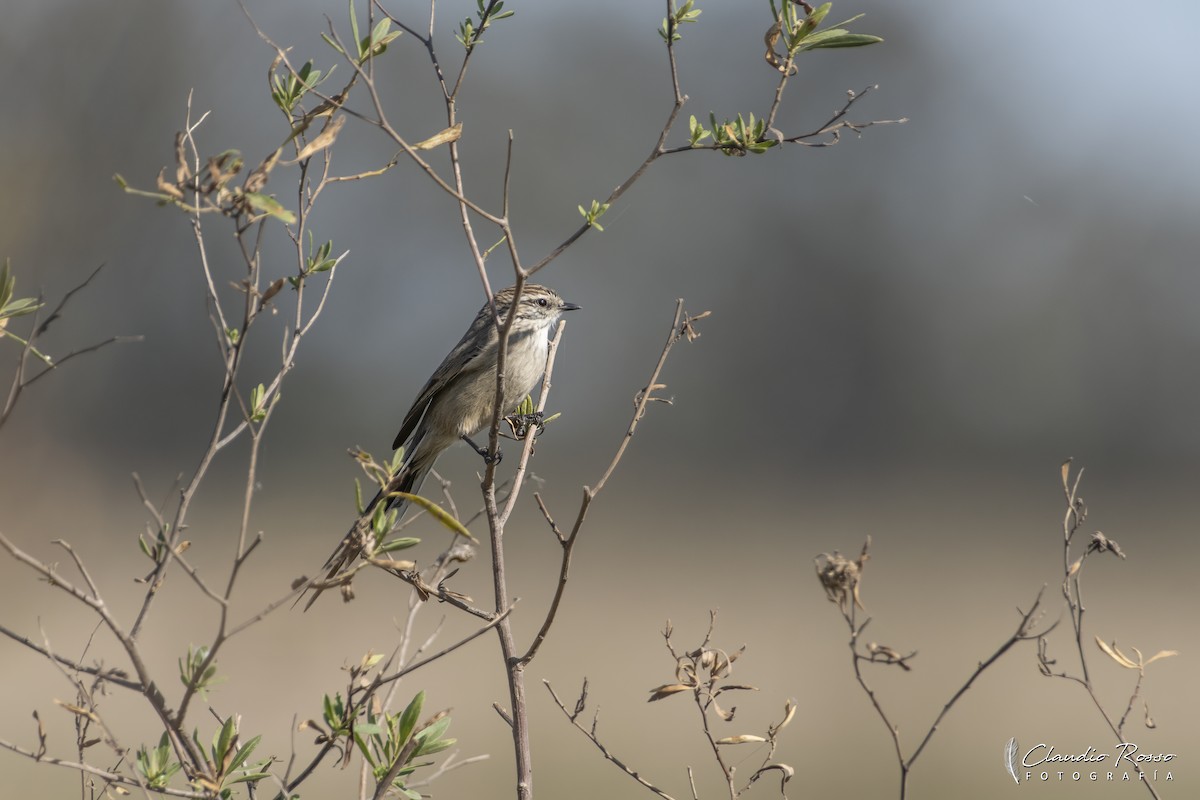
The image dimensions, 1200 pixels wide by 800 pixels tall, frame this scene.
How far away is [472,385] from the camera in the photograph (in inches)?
193

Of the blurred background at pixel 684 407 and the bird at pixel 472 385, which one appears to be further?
the blurred background at pixel 684 407

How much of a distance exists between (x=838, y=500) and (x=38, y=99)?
12068 millimetres

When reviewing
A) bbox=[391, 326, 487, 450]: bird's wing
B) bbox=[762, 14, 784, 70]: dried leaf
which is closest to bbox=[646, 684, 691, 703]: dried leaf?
bbox=[762, 14, 784, 70]: dried leaf

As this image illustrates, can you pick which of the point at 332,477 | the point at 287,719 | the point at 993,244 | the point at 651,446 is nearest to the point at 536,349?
the point at 287,719

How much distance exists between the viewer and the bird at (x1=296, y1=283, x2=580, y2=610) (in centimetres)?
471

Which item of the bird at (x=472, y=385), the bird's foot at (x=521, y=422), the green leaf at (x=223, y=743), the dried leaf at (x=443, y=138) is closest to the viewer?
the green leaf at (x=223, y=743)

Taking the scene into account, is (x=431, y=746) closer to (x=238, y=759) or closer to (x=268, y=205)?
(x=238, y=759)

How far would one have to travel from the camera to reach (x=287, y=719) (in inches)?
382

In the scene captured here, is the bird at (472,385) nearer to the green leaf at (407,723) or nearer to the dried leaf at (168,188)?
the green leaf at (407,723)

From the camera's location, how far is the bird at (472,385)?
185 inches

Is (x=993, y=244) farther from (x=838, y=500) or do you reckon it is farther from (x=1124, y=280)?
(x=838, y=500)
